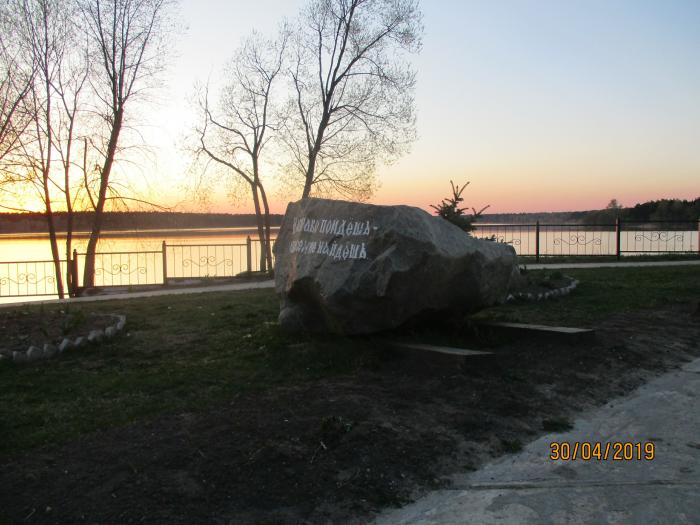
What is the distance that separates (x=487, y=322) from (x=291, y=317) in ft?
7.89

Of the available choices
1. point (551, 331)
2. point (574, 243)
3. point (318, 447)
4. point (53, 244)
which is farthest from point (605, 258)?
point (318, 447)

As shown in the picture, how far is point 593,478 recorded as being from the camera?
3998 mm

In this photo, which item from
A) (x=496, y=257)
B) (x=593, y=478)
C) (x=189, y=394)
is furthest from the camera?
(x=496, y=257)

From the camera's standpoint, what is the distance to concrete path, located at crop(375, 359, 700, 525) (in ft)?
11.4

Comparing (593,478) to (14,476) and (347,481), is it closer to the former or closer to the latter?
(347,481)

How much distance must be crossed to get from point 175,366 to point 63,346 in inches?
66.3

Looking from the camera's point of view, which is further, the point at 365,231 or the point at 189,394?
the point at 365,231

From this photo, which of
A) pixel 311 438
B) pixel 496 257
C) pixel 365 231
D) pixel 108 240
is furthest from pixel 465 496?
pixel 108 240

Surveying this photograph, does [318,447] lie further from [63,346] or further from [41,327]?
[41,327]

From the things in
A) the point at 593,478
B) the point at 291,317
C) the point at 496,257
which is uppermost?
the point at 496,257

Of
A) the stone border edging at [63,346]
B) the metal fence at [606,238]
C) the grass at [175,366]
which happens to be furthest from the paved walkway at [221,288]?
the stone border edging at [63,346]

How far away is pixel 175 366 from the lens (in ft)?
21.5
